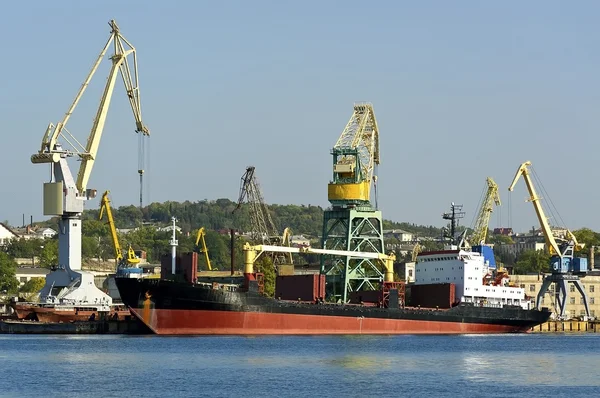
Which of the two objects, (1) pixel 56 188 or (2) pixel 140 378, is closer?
(2) pixel 140 378

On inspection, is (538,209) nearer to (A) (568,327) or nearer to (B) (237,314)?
(A) (568,327)

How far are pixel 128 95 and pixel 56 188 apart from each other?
12.1 m

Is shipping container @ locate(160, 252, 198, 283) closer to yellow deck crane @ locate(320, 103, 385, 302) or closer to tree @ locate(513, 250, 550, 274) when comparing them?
yellow deck crane @ locate(320, 103, 385, 302)

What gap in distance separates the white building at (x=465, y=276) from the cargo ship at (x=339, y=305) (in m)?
0.08

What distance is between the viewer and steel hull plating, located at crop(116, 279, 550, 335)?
283 feet

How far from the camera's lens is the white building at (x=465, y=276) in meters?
100

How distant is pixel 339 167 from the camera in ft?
349

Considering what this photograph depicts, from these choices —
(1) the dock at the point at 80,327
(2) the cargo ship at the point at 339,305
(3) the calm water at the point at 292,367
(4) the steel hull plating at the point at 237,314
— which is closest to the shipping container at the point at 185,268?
(2) the cargo ship at the point at 339,305

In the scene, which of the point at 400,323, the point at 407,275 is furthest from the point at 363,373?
the point at 407,275

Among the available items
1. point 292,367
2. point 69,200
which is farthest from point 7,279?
point 292,367

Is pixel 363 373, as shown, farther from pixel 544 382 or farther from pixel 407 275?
pixel 407 275

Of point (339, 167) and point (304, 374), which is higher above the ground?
point (339, 167)

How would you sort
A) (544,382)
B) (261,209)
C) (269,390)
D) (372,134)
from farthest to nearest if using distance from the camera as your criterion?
(261,209) → (372,134) → (544,382) → (269,390)

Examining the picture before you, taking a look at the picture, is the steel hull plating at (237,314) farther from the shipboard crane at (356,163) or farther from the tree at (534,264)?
the tree at (534,264)
